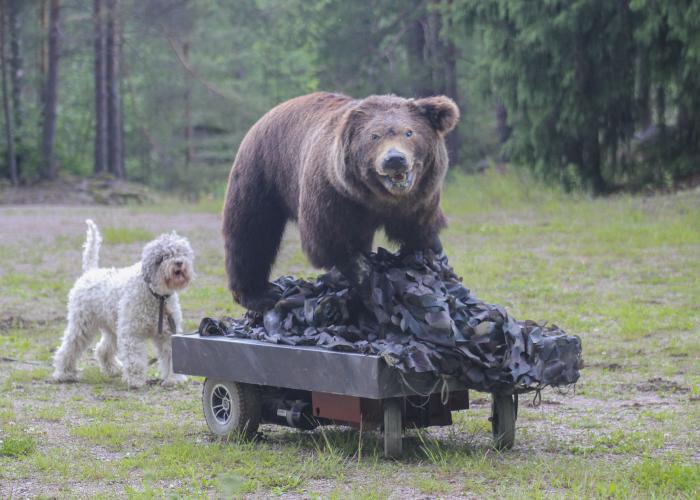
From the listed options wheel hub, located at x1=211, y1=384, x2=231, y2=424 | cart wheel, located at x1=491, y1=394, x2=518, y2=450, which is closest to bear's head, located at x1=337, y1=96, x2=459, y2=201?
cart wheel, located at x1=491, y1=394, x2=518, y2=450

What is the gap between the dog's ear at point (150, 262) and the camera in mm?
8531

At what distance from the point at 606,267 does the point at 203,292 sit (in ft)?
16.4

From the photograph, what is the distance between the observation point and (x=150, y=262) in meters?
8.55

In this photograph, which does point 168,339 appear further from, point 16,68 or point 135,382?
point 16,68

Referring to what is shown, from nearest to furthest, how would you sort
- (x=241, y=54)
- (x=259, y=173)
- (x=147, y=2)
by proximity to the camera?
(x=259, y=173) < (x=147, y=2) < (x=241, y=54)

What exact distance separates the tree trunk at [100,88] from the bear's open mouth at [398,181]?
86.9 ft

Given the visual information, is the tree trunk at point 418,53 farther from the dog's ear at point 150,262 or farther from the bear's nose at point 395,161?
the bear's nose at point 395,161

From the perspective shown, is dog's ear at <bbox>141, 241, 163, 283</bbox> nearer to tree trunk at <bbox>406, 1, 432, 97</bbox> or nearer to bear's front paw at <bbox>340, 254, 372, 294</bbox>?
bear's front paw at <bbox>340, 254, 372, 294</bbox>

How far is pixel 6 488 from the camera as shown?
5.27 meters

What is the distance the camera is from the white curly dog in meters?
8.54

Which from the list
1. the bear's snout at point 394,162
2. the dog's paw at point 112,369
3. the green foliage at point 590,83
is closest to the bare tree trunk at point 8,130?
the green foliage at point 590,83

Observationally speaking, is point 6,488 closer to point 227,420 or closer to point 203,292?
point 227,420

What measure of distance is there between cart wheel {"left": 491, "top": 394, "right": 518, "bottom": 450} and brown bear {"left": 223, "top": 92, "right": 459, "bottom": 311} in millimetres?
1020

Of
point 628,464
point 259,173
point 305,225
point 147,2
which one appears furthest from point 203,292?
point 147,2
